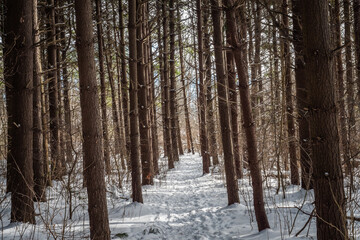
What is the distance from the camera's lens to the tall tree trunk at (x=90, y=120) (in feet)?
11.5

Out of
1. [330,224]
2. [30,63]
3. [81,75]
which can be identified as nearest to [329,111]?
[330,224]

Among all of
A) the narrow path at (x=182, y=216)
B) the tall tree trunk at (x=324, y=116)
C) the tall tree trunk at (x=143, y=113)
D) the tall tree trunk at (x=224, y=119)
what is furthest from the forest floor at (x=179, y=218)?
the tall tree trunk at (x=143, y=113)

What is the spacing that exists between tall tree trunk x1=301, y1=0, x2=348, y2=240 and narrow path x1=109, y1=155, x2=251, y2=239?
87.4 inches

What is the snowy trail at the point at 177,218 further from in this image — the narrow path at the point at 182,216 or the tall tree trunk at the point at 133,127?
the tall tree trunk at the point at 133,127

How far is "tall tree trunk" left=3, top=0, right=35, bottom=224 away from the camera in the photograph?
450 centimetres

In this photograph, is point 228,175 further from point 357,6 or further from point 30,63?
point 357,6

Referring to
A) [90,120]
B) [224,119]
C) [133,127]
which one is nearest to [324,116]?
[90,120]

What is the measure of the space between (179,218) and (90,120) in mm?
3170

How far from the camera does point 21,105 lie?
15.2 ft

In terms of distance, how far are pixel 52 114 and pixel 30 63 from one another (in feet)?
17.0

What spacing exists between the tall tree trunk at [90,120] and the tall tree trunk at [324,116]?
270 centimetres

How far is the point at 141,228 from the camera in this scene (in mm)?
4762

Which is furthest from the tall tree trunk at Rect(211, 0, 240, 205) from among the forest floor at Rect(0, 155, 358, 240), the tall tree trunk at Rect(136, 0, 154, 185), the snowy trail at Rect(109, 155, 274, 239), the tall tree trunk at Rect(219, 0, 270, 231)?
the tall tree trunk at Rect(136, 0, 154, 185)

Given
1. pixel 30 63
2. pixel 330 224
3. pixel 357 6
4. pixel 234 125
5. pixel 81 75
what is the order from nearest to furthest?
pixel 330 224, pixel 81 75, pixel 30 63, pixel 357 6, pixel 234 125
